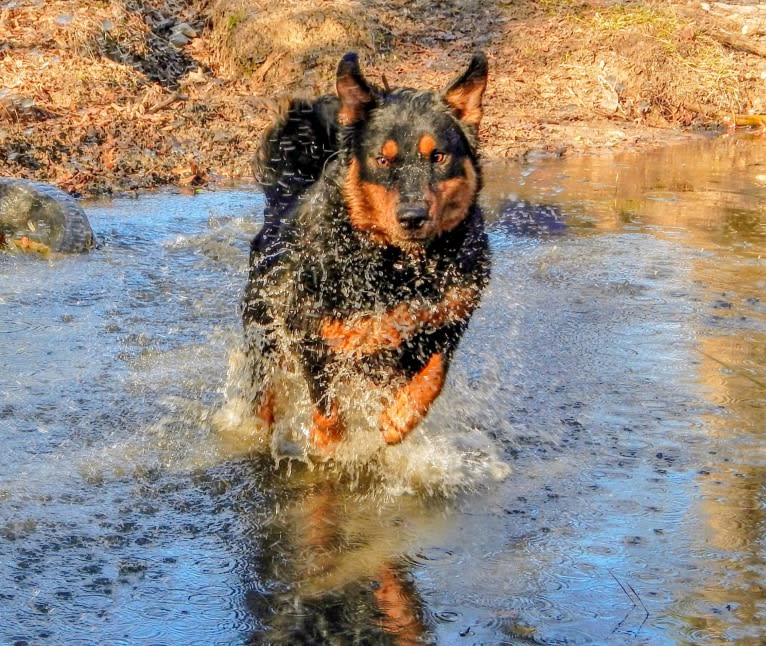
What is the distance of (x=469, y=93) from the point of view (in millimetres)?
4996

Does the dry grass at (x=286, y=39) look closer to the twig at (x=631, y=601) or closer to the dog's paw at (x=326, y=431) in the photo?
the dog's paw at (x=326, y=431)

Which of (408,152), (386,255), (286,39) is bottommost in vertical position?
(386,255)

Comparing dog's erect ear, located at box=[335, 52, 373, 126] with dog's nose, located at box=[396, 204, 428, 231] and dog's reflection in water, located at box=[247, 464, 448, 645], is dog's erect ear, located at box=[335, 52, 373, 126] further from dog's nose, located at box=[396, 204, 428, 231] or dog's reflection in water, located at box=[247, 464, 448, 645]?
dog's reflection in water, located at box=[247, 464, 448, 645]

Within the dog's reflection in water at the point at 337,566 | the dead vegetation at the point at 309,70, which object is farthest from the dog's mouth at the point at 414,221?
the dead vegetation at the point at 309,70

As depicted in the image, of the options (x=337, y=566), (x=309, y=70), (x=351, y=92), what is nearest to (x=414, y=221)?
(x=351, y=92)

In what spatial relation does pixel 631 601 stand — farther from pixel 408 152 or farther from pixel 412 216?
pixel 408 152

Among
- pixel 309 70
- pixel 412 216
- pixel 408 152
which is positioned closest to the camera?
pixel 412 216

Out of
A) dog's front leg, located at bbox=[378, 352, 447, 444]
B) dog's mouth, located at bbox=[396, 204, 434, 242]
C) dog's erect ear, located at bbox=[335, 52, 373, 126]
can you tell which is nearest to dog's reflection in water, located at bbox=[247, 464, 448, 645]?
dog's front leg, located at bbox=[378, 352, 447, 444]

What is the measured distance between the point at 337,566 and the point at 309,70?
9580 mm

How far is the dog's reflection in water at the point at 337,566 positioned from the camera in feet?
10.8

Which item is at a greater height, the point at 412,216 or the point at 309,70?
the point at 309,70

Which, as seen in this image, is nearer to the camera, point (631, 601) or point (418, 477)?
point (631, 601)

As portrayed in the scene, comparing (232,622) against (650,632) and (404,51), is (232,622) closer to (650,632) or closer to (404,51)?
(650,632)

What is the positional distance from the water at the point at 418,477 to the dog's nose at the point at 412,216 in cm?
104
